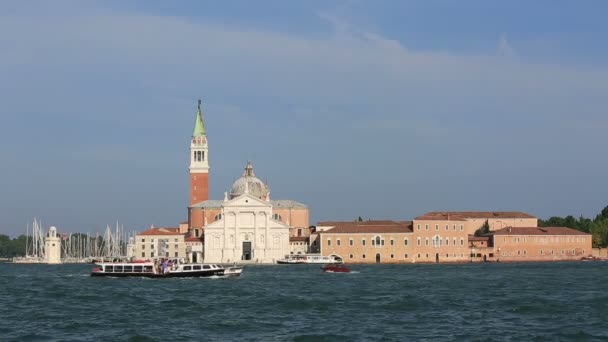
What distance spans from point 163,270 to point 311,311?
89.7 ft

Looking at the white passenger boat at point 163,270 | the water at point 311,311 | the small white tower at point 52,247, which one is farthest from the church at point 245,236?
the water at point 311,311

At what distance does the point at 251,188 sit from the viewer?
4341 inches

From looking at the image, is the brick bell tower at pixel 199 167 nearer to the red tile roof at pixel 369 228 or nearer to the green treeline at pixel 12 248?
the red tile roof at pixel 369 228

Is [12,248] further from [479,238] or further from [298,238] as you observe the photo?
[479,238]

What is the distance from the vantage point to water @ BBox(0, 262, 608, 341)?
30.6 meters

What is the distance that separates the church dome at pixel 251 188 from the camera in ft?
360

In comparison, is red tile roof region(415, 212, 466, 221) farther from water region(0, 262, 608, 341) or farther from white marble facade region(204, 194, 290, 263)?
water region(0, 262, 608, 341)

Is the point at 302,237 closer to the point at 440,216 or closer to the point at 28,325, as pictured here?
the point at 440,216

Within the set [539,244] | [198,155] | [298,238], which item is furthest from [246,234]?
[539,244]

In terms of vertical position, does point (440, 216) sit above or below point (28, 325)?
above

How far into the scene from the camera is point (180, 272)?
207 ft

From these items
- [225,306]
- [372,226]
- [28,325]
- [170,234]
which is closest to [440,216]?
[372,226]

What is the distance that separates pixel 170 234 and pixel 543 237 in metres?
35.4

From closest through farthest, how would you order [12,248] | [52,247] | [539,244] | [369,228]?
[369,228] < [539,244] < [52,247] < [12,248]
